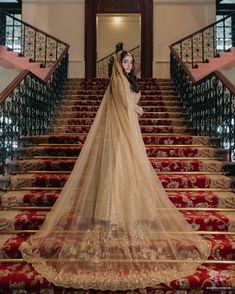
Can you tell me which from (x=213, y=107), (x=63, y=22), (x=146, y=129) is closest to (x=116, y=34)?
(x=63, y=22)

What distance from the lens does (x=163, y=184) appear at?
378 centimetres

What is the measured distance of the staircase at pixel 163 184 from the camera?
2.42 meters

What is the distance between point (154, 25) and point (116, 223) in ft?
25.4

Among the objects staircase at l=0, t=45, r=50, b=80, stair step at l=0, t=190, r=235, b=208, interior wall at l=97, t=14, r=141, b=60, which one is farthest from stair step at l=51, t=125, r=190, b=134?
interior wall at l=97, t=14, r=141, b=60

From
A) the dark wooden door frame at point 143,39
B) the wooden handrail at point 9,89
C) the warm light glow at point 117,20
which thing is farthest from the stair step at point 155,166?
the warm light glow at point 117,20

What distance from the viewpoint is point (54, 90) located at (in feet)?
21.0

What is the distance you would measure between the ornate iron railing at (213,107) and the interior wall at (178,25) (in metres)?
2.99

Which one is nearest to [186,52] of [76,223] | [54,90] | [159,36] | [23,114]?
[159,36]

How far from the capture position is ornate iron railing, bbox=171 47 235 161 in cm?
431

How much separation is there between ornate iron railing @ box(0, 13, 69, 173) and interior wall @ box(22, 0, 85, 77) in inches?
99.6

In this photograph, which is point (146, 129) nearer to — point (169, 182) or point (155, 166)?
point (155, 166)

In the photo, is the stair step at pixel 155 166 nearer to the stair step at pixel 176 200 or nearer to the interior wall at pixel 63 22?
the stair step at pixel 176 200

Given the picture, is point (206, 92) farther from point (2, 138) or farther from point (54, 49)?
point (54, 49)

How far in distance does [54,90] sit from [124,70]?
3531mm
